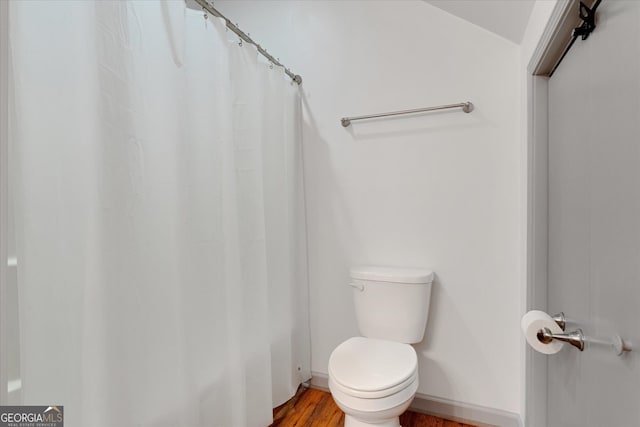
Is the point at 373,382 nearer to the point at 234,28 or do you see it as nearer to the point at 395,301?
the point at 395,301

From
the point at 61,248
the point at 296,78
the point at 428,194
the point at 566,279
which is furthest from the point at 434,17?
the point at 61,248

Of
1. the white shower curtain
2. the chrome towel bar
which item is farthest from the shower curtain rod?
the chrome towel bar

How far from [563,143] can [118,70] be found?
54.6 inches

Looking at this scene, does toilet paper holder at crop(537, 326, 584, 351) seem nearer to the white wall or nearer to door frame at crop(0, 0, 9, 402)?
the white wall

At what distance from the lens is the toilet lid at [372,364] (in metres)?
1.27

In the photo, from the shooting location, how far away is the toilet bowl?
122 cm

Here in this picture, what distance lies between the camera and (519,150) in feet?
4.99

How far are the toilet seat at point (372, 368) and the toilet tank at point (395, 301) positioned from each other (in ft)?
0.29

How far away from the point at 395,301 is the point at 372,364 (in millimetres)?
347

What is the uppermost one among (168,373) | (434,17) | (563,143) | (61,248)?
(434,17)

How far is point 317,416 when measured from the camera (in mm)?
1690

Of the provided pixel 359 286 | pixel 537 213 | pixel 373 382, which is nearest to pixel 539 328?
pixel 537 213

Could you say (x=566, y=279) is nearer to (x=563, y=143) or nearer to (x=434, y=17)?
(x=563, y=143)

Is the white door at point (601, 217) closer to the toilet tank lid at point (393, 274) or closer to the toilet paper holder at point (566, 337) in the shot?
the toilet paper holder at point (566, 337)
